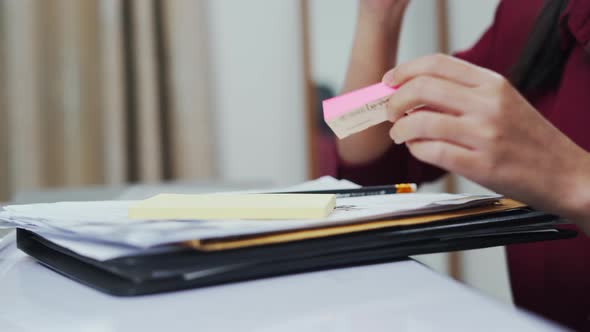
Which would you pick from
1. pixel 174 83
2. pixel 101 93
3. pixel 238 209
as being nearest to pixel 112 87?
pixel 101 93

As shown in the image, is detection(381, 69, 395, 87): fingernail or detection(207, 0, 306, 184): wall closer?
detection(381, 69, 395, 87): fingernail

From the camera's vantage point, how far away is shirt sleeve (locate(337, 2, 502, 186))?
77 cm

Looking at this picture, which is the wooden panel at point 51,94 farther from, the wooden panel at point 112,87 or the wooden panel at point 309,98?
the wooden panel at point 309,98

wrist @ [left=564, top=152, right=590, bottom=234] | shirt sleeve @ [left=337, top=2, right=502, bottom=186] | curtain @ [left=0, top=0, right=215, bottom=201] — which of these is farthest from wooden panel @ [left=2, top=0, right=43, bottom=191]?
wrist @ [left=564, top=152, right=590, bottom=234]

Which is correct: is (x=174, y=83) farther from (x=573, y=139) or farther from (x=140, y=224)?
(x=140, y=224)

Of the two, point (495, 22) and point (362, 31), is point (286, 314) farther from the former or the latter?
point (495, 22)

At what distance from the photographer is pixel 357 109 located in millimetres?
373

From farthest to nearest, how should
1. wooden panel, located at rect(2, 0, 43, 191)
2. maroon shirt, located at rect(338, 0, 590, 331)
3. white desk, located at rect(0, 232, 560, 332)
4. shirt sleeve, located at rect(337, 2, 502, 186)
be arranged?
1. wooden panel, located at rect(2, 0, 43, 191)
2. shirt sleeve, located at rect(337, 2, 502, 186)
3. maroon shirt, located at rect(338, 0, 590, 331)
4. white desk, located at rect(0, 232, 560, 332)

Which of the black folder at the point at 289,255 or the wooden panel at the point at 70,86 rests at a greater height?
the wooden panel at the point at 70,86

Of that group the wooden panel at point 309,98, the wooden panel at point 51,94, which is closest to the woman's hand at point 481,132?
the wooden panel at point 309,98

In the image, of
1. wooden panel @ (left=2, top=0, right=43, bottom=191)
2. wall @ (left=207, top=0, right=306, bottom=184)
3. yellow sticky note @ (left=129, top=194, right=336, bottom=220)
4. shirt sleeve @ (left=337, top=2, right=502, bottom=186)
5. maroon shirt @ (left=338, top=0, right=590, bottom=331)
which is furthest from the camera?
wall @ (left=207, top=0, right=306, bottom=184)

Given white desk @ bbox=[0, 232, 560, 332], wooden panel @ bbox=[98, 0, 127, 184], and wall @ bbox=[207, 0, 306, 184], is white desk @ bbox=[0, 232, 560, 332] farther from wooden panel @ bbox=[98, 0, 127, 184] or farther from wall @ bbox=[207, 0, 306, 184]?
wall @ bbox=[207, 0, 306, 184]

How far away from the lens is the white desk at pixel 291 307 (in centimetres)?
22

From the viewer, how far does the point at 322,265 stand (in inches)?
11.9
